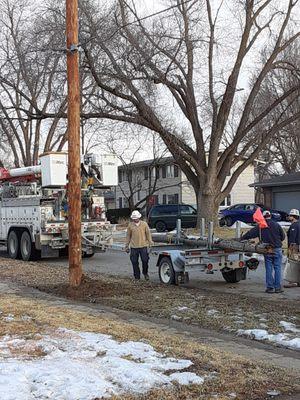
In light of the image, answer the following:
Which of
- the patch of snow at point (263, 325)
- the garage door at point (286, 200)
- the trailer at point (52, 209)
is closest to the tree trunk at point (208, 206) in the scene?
the garage door at point (286, 200)

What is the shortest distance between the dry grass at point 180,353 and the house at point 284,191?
2951 centimetres

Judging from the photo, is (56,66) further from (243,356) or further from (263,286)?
(243,356)

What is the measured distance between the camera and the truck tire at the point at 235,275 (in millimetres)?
13156

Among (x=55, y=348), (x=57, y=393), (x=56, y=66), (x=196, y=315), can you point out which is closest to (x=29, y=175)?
(x=56, y=66)

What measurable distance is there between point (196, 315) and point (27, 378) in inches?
175

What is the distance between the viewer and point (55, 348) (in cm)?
641

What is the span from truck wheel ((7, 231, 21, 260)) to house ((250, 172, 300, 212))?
21.3 m

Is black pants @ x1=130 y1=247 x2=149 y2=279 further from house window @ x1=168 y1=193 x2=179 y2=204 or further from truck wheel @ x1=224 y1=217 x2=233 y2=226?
house window @ x1=168 y1=193 x2=179 y2=204

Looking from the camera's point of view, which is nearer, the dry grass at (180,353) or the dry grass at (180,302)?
the dry grass at (180,353)

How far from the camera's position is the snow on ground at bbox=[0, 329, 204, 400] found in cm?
491

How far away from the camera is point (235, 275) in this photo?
519 inches

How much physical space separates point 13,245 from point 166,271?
8.84 metres

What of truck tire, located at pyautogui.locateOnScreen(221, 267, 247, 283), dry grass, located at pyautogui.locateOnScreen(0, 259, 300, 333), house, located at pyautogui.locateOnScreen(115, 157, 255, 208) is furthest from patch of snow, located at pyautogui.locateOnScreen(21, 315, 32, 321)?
house, located at pyautogui.locateOnScreen(115, 157, 255, 208)

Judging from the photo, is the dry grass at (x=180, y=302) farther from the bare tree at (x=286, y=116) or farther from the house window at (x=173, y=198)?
the house window at (x=173, y=198)
